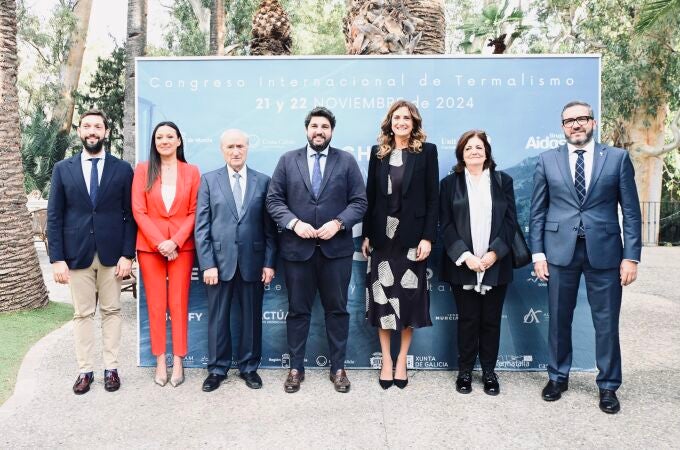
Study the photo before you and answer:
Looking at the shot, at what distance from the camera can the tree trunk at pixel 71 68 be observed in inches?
820

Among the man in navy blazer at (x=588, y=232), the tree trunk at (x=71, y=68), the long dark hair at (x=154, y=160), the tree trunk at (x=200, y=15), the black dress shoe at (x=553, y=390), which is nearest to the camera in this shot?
the man in navy blazer at (x=588, y=232)

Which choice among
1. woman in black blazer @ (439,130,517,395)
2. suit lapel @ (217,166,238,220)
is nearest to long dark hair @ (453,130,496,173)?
woman in black blazer @ (439,130,517,395)

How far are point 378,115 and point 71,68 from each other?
20.2 metres

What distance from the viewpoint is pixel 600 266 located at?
4.22 m

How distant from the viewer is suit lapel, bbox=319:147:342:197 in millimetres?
4527

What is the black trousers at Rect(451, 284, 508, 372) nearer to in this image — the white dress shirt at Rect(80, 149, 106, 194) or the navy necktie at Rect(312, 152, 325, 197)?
the navy necktie at Rect(312, 152, 325, 197)

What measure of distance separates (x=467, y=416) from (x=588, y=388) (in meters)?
1.26

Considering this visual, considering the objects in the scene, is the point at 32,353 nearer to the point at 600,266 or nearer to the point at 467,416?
the point at 467,416

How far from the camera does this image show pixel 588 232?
4.24m

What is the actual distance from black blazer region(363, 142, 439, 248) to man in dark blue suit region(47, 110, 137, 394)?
6.56 ft

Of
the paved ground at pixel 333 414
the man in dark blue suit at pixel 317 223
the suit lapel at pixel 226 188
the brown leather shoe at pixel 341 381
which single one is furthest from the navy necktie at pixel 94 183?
the brown leather shoe at pixel 341 381

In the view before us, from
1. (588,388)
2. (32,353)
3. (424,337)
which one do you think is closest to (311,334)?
(424,337)

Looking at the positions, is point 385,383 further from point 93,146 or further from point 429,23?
point 429,23

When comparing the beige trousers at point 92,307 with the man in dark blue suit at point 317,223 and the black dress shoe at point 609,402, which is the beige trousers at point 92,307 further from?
the black dress shoe at point 609,402
